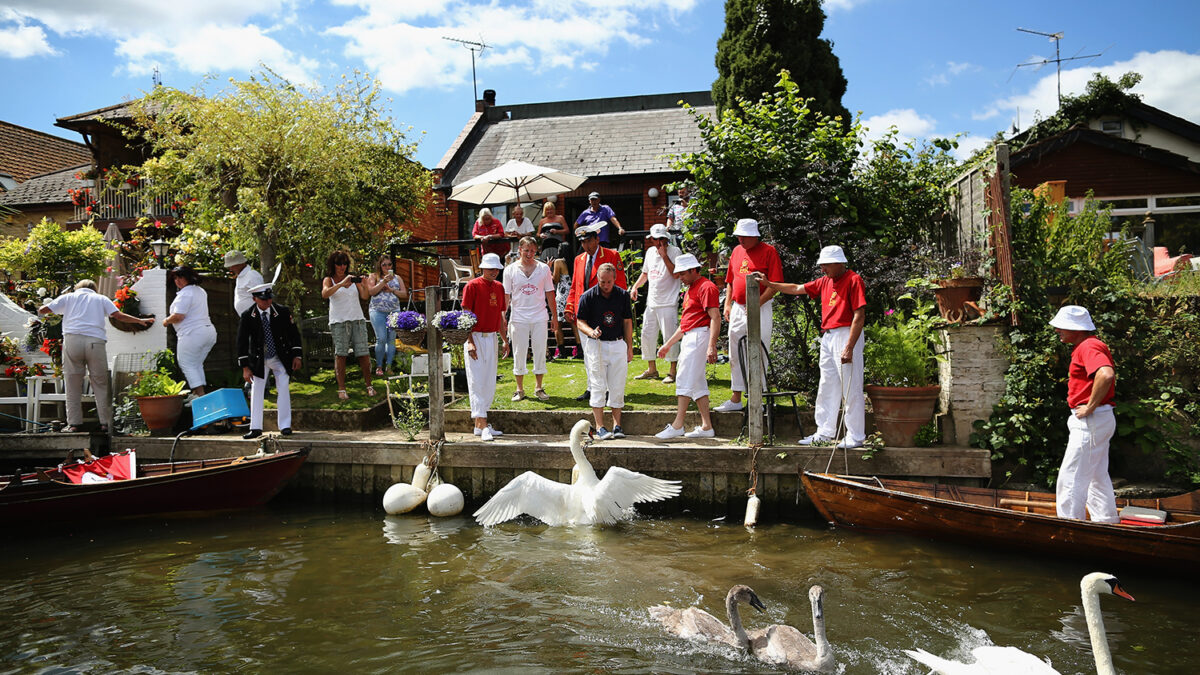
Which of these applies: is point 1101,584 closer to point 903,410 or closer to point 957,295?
point 903,410

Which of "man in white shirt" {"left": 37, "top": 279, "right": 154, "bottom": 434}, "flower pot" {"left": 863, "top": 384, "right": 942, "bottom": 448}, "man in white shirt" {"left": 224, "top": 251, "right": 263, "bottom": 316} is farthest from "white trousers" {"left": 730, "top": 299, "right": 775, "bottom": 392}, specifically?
"man in white shirt" {"left": 37, "top": 279, "right": 154, "bottom": 434}

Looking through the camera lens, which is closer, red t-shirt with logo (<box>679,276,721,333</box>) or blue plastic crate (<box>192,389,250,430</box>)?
red t-shirt with logo (<box>679,276,721,333</box>)

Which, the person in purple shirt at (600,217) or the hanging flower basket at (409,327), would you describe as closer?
the hanging flower basket at (409,327)

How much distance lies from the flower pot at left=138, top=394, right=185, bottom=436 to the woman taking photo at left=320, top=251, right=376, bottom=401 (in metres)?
1.99

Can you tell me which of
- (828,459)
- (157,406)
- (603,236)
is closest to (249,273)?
(157,406)

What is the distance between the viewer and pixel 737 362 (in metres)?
8.48

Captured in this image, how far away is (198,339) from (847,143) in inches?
344

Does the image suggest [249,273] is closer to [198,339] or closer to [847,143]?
[198,339]

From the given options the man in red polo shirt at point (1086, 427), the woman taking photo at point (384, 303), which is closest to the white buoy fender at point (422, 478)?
the woman taking photo at point (384, 303)

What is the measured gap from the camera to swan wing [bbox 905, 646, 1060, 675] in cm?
378

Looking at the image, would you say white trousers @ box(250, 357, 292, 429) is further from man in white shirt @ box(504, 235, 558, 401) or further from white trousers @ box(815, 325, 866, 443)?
white trousers @ box(815, 325, 866, 443)

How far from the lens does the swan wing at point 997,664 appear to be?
3.78m

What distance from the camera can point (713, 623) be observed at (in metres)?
4.89

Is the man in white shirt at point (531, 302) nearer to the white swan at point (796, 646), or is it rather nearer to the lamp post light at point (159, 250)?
the white swan at point (796, 646)
